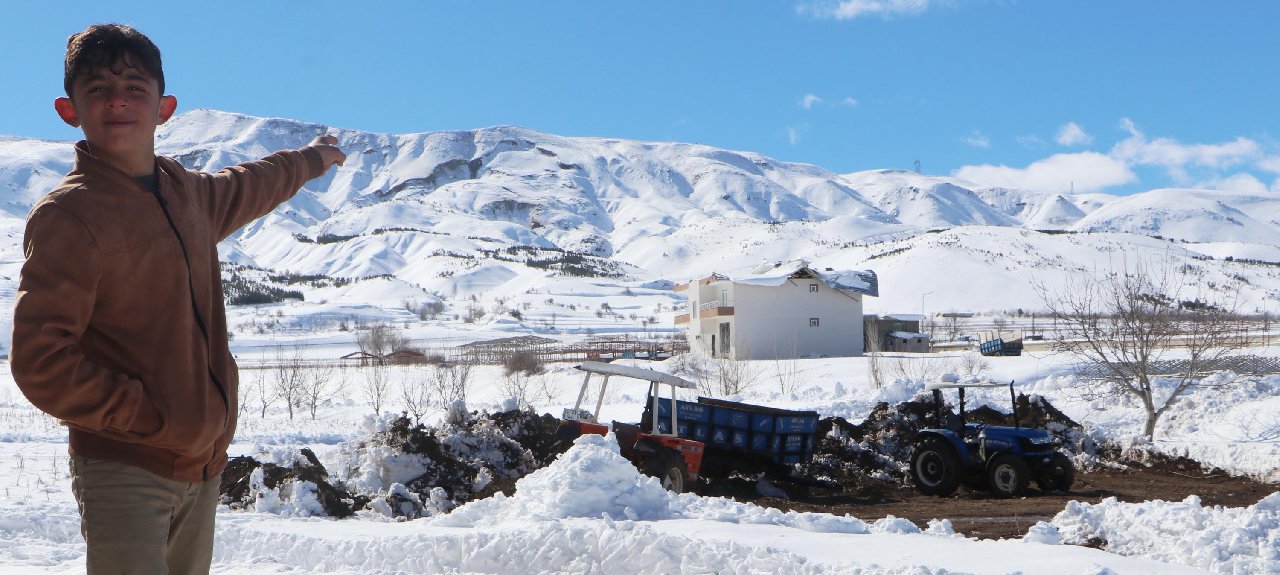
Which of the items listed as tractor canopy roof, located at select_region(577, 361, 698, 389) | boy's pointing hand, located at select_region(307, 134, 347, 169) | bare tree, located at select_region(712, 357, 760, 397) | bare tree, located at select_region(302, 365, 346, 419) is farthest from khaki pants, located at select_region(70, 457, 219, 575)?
bare tree, located at select_region(712, 357, 760, 397)

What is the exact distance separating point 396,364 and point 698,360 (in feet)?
48.9

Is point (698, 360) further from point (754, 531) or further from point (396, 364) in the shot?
point (754, 531)

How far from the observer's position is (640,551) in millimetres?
7109

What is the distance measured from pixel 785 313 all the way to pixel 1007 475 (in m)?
35.9

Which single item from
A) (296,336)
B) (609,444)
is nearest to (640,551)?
(609,444)

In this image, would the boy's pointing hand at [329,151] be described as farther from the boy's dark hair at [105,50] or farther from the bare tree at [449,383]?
the bare tree at [449,383]

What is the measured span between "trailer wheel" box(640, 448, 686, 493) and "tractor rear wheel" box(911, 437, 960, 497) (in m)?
4.13

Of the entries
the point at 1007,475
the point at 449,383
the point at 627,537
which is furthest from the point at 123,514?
the point at 449,383

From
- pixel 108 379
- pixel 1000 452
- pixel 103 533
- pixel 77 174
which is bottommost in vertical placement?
pixel 1000 452

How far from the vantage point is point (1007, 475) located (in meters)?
14.8

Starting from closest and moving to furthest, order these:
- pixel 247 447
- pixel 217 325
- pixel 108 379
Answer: pixel 108 379 → pixel 217 325 → pixel 247 447

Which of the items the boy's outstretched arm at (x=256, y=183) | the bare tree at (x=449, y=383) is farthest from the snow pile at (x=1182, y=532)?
the bare tree at (x=449, y=383)

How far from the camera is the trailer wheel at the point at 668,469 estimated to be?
43.9 feet

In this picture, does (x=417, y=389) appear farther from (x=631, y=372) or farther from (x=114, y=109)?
(x=114, y=109)
